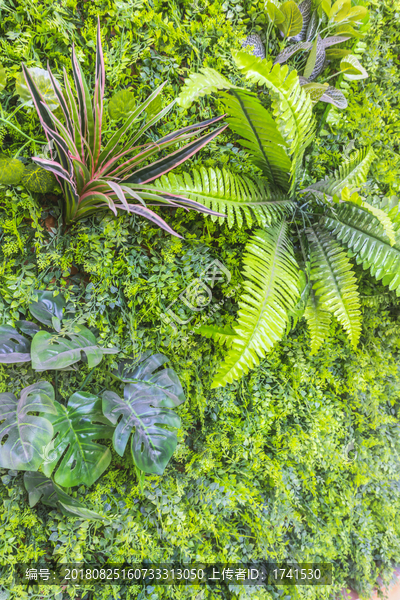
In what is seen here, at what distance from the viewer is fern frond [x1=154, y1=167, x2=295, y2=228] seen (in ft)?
3.22

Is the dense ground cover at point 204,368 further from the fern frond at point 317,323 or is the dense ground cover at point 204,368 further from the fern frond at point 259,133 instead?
the fern frond at point 317,323

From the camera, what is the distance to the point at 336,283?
1167 mm

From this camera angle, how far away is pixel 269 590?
147 centimetres

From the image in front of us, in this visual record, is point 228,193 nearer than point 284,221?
Yes

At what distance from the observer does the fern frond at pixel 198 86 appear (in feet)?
2.53

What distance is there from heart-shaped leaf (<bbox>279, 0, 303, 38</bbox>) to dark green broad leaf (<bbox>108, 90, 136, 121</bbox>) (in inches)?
28.6

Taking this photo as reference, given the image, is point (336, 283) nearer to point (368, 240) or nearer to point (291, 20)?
point (368, 240)

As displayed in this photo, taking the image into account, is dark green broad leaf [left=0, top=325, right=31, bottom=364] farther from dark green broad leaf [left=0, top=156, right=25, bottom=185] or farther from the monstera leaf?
the monstera leaf

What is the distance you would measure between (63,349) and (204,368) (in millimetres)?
569

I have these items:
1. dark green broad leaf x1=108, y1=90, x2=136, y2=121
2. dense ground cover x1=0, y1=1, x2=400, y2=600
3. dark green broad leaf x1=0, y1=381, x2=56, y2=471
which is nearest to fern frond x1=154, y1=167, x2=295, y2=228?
dense ground cover x1=0, y1=1, x2=400, y2=600

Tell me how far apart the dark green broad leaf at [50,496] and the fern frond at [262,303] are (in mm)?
584

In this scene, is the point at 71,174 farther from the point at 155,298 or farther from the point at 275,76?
the point at 275,76

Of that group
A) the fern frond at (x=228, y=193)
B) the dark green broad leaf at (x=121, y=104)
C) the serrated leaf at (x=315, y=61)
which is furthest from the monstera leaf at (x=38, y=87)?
the serrated leaf at (x=315, y=61)

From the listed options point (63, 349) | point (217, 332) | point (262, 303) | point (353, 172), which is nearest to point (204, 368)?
point (217, 332)
